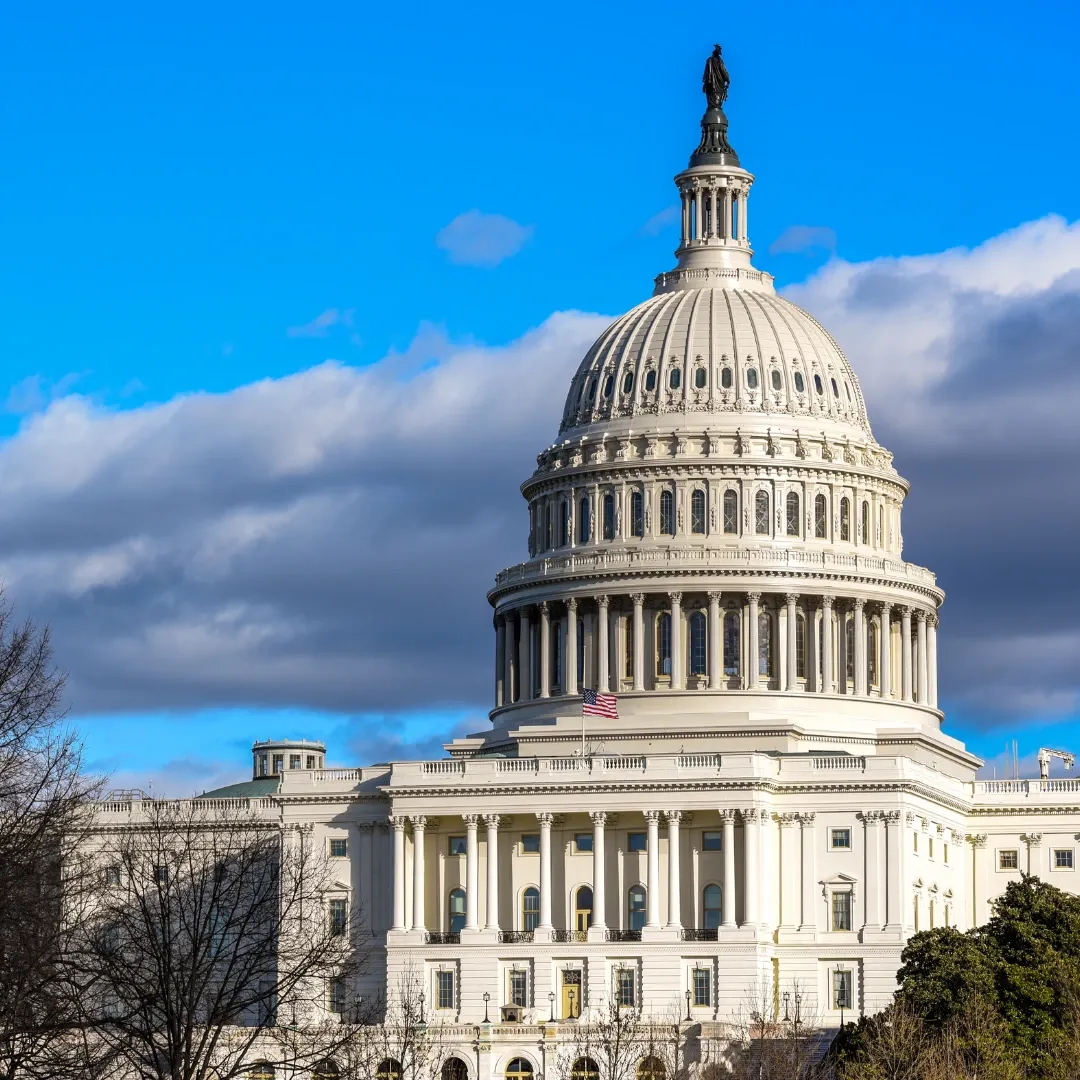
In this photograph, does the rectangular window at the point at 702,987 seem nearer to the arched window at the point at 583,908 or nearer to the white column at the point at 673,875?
the white column at the point at 673,875

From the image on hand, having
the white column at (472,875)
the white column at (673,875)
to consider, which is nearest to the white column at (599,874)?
the white column at (673,875)

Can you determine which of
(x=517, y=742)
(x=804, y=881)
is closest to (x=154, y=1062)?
(x=804, y=881)

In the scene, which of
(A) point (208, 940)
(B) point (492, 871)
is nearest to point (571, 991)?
(B) point (492, 871)

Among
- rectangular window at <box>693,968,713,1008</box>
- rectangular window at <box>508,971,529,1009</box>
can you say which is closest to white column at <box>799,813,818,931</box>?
rectangular window at <box>693,968,713,1008</box>

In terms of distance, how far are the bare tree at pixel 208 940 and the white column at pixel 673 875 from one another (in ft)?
56.3

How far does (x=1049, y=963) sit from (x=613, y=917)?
107ft

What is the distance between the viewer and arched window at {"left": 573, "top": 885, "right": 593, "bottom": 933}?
181250mm

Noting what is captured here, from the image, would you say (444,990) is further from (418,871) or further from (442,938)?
(418,871)

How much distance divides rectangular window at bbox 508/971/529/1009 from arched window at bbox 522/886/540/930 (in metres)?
3.58

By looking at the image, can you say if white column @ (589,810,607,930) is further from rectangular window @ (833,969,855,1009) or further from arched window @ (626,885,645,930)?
rectangular window @ (833,969,855,1009)

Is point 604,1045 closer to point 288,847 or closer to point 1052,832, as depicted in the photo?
point 288,847

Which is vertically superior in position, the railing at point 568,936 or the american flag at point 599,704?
the american flag at point 599,704

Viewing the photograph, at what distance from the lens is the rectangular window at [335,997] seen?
573 feet

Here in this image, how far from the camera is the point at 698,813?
179500mm
